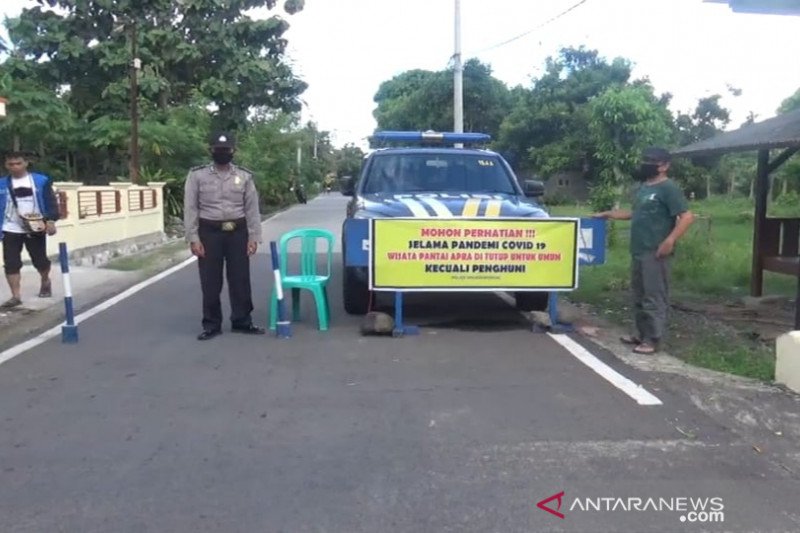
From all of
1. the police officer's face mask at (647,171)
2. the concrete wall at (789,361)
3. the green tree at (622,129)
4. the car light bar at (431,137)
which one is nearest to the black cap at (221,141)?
the police officer's face mask at (647,171)

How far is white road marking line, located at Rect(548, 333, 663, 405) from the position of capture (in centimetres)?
556

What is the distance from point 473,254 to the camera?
25.0 feet

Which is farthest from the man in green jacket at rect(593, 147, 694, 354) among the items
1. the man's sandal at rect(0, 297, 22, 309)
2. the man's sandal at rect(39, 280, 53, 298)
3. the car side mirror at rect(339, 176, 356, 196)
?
the man's sandal at rect(39, 280, 53, 298)

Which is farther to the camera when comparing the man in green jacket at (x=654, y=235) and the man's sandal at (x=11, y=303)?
the man's sandal at (x=11, y=303)

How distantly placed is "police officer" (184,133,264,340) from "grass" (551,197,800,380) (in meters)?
3.88

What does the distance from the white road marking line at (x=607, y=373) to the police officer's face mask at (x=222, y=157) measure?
3353mm

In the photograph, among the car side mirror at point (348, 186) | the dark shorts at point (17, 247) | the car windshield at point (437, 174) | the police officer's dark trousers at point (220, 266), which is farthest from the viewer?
the car side mirror at point (348, 186)

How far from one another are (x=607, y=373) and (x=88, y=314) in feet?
18.8

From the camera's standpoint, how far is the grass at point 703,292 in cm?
682

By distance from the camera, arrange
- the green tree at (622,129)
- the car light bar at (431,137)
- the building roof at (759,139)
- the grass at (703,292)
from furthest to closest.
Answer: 1. the green tree at (622,129)
2. the car light bar at (431,137)
3. the building roof at (759,139)
4. the grass at (703,292)

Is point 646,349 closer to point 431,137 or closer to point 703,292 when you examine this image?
point 703,292

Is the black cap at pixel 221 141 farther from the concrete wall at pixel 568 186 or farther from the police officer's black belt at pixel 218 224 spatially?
the concrete wall at pixel 568 186

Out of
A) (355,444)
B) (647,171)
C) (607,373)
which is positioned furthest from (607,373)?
(355,444)

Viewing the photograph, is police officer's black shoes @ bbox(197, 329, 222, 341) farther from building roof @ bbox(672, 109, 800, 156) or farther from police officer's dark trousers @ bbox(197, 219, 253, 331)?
building roof @ bbox(672, 109, 800, 156)
